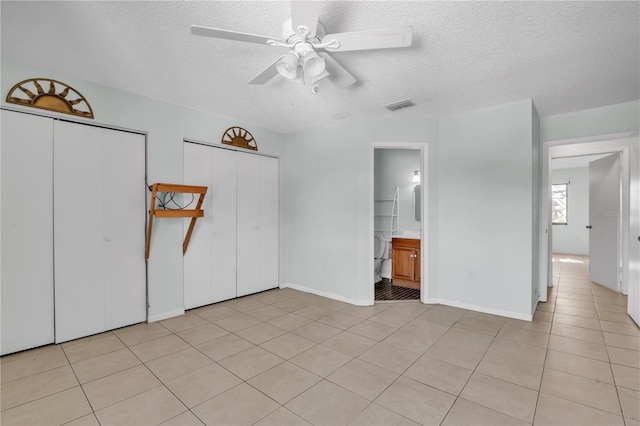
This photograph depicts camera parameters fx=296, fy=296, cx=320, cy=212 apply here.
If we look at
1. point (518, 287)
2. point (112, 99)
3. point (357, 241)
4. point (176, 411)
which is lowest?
point (176, 411)

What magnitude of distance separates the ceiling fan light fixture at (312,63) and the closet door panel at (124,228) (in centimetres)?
230

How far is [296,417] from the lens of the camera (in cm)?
181

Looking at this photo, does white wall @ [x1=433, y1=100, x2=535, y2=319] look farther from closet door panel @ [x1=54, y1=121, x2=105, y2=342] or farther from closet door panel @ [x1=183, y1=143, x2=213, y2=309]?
closet door panel @ [x1=54, y1=121, x2=105, y2=342]

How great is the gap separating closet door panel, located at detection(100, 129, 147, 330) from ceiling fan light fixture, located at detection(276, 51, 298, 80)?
2139mm

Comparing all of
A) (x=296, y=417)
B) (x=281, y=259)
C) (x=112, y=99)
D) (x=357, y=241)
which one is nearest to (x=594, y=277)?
(x=357, y=241)

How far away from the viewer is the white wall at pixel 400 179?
526cm

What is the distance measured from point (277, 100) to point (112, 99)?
169cm

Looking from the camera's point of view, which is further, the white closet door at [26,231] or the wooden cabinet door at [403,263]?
the wooden cabinet door at [403,263]

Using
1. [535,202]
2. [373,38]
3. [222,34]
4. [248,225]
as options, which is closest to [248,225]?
[248,225]

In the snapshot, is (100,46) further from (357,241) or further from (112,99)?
(357,241)

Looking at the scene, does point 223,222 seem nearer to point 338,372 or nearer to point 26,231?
point 26,231

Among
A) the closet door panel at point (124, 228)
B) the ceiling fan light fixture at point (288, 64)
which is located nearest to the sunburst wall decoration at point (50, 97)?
the closet door panel at point (124, 228)

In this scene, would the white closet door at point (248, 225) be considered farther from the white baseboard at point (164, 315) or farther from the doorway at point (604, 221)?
the doorway at point (604, 221)

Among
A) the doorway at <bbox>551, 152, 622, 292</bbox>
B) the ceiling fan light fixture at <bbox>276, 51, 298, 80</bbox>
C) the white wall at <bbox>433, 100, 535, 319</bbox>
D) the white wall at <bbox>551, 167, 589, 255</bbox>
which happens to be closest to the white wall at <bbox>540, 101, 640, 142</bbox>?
the white wall at <bbox>433, 100, 535, 319</bbox>
